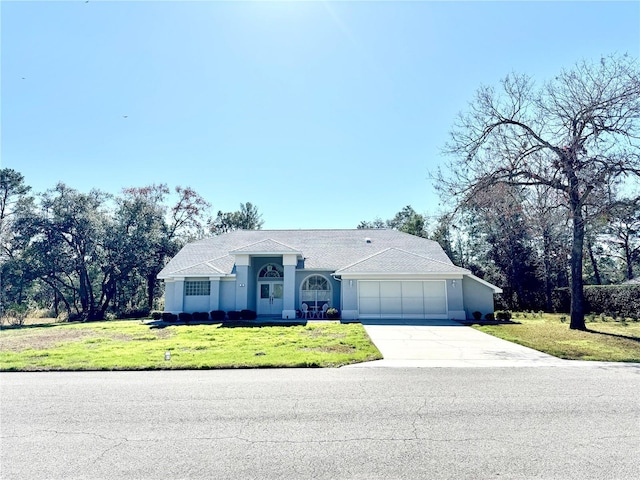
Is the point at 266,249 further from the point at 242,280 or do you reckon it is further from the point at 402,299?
the point at 402,299

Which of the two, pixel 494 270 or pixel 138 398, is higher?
pixel 494 270

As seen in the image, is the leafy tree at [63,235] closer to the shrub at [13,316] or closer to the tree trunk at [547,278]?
the shrub at [13,316]

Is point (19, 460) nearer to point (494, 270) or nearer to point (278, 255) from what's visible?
point (278, 255)

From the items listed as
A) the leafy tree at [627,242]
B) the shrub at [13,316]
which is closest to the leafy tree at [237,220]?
the shrub at [13,316]

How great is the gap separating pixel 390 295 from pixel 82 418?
17.4 meters

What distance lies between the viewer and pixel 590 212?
15.7m

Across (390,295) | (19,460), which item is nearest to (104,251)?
(390,295)

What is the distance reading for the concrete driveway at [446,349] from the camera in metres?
9.45

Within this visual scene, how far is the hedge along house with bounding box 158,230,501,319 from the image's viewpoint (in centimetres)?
2103

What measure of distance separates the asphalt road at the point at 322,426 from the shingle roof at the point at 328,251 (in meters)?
13.7

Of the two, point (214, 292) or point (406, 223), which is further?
point (406, 223)

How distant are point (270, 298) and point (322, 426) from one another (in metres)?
18.2

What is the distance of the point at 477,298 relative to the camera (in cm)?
2172

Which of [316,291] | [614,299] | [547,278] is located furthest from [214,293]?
[547,278]
